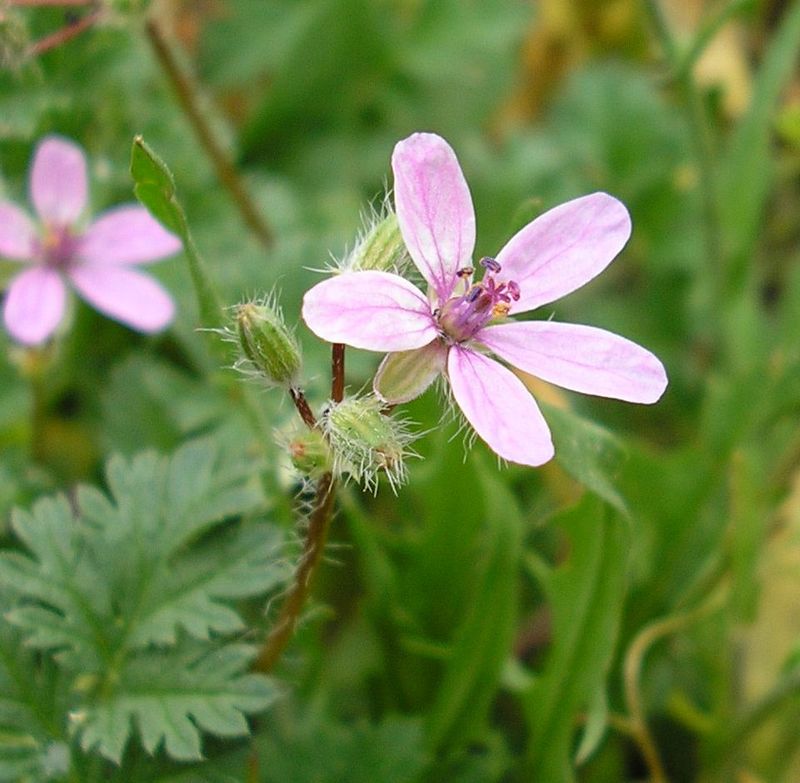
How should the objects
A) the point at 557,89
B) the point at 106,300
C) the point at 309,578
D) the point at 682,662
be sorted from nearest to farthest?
the point at 309,578
the point at 106,300
the point at 682,662
the point at 557,89

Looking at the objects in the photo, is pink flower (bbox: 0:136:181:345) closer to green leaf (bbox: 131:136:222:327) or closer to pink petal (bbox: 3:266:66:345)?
pink petal (bbox: 3:266:66:345)

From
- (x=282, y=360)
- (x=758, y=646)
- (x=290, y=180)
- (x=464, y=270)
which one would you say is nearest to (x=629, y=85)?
(x=290, y=180)

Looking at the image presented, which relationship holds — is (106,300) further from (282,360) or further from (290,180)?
(290,180)

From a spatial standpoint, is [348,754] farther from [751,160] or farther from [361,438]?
[751,160]

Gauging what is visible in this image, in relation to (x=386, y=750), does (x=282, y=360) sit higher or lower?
higher

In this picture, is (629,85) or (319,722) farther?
(629,85)

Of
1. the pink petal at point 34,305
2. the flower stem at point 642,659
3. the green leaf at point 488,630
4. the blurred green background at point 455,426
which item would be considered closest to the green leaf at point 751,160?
the blurred green background at point 455,426
